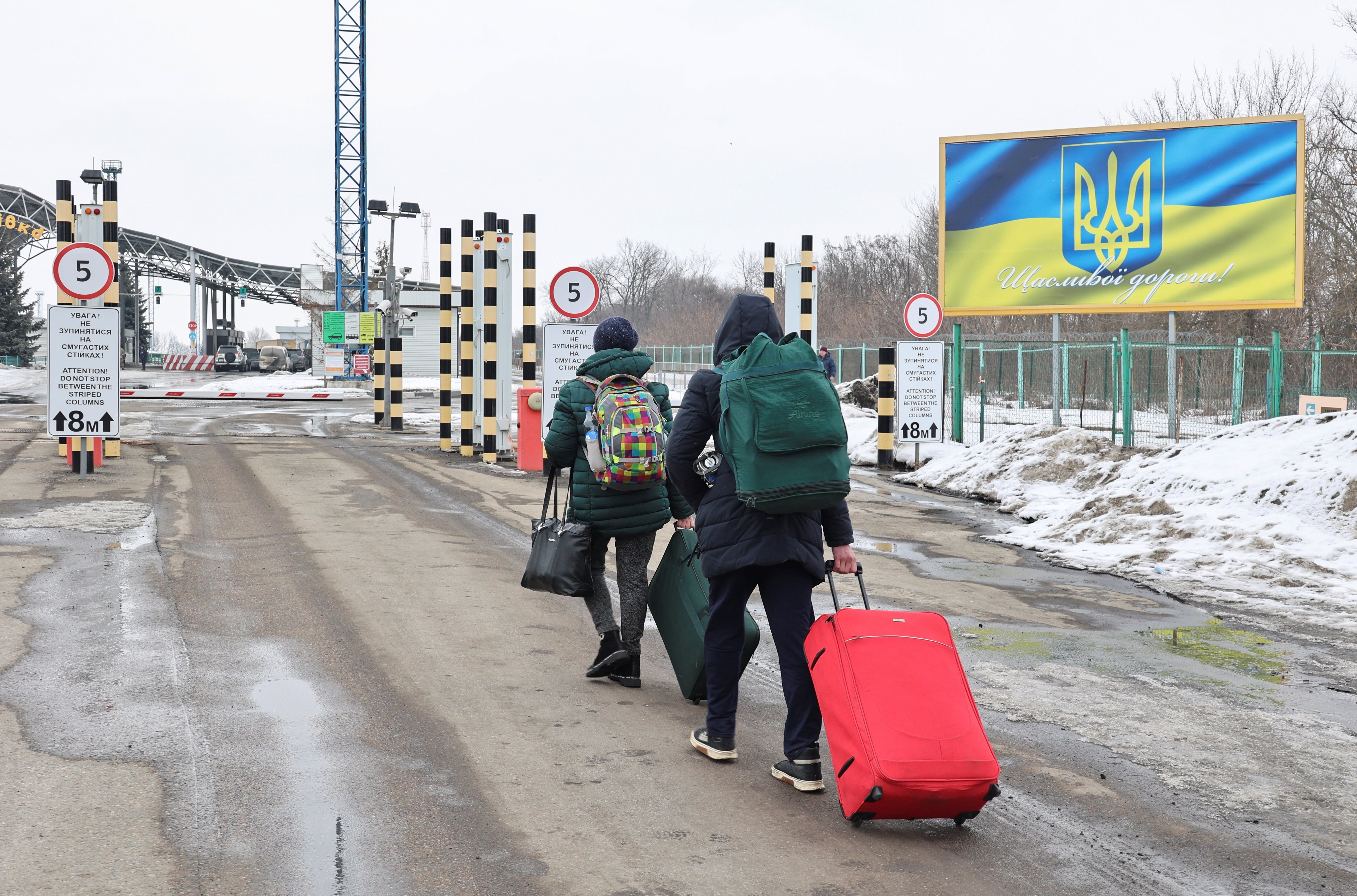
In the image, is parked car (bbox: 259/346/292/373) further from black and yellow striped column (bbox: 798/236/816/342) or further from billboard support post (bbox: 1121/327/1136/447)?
billboard support post (bbox: 1121/327/1136/447)

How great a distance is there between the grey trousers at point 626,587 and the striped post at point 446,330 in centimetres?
1299

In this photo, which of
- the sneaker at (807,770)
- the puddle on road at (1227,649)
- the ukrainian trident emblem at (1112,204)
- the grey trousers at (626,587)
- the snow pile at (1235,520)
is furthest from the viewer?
the ukrainian trident emblem at (1112,204)

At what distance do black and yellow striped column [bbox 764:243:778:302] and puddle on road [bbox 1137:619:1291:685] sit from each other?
9703 millimetres

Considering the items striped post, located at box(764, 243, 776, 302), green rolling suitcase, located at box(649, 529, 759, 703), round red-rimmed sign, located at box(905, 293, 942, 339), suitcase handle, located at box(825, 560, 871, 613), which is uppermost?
striped post, located at box(764, 243, 776, 302)

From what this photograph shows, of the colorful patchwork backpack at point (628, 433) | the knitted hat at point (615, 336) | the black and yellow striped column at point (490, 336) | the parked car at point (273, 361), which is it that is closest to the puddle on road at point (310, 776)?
the colorful patchwork backpack at point (628, 433)

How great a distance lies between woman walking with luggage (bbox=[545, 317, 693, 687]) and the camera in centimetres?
567

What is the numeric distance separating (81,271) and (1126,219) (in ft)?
57.8

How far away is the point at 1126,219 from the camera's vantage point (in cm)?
2250

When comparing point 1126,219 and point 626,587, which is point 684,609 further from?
point 1126,219

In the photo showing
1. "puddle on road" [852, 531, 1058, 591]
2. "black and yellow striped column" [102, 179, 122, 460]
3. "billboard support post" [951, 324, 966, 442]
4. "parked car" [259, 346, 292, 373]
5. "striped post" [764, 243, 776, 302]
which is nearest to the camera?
"puddle on road" [852, 531, 1058, 591]

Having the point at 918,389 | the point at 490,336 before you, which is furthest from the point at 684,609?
the point at 490,336

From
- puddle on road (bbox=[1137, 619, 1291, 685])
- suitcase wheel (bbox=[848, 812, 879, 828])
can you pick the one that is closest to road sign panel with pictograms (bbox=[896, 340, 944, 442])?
puddle on road (bbox=[1137, 619, 1291, 685])

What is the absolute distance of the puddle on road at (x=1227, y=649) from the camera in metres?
6.34

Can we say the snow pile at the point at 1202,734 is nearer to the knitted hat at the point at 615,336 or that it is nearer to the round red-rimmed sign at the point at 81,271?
the knitted hat at the point at 615,336
